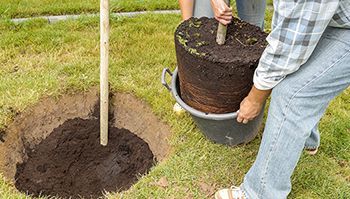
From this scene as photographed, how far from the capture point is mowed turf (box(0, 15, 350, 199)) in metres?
2.73

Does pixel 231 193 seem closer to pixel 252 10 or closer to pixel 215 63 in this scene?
pixel 215 63

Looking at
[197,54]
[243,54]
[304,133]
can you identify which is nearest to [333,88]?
[304,133]

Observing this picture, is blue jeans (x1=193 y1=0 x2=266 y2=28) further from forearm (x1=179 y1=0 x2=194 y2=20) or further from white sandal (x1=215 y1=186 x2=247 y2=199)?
white sandal (x1=215 y1=186 x2=247 y2=199)

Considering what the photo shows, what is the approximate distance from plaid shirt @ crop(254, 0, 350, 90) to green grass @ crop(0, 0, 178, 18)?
2.69 metres

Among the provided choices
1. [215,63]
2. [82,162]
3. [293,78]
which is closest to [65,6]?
[82,162]

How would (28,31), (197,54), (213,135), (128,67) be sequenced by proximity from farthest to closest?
(28,31) < (128,67) < (213,135) < (197,54)

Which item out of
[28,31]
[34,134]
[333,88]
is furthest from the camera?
[28,31]

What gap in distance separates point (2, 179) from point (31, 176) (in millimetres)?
288

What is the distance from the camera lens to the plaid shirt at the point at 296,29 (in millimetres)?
1800

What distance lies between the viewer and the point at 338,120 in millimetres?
3266

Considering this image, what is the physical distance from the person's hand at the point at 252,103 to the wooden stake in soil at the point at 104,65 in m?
0.89

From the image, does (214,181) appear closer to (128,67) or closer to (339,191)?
(339,191)

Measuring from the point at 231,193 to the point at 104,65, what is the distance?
1069mm

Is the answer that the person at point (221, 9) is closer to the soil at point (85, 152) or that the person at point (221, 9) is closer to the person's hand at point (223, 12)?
the person's hand at point (223, 12)
